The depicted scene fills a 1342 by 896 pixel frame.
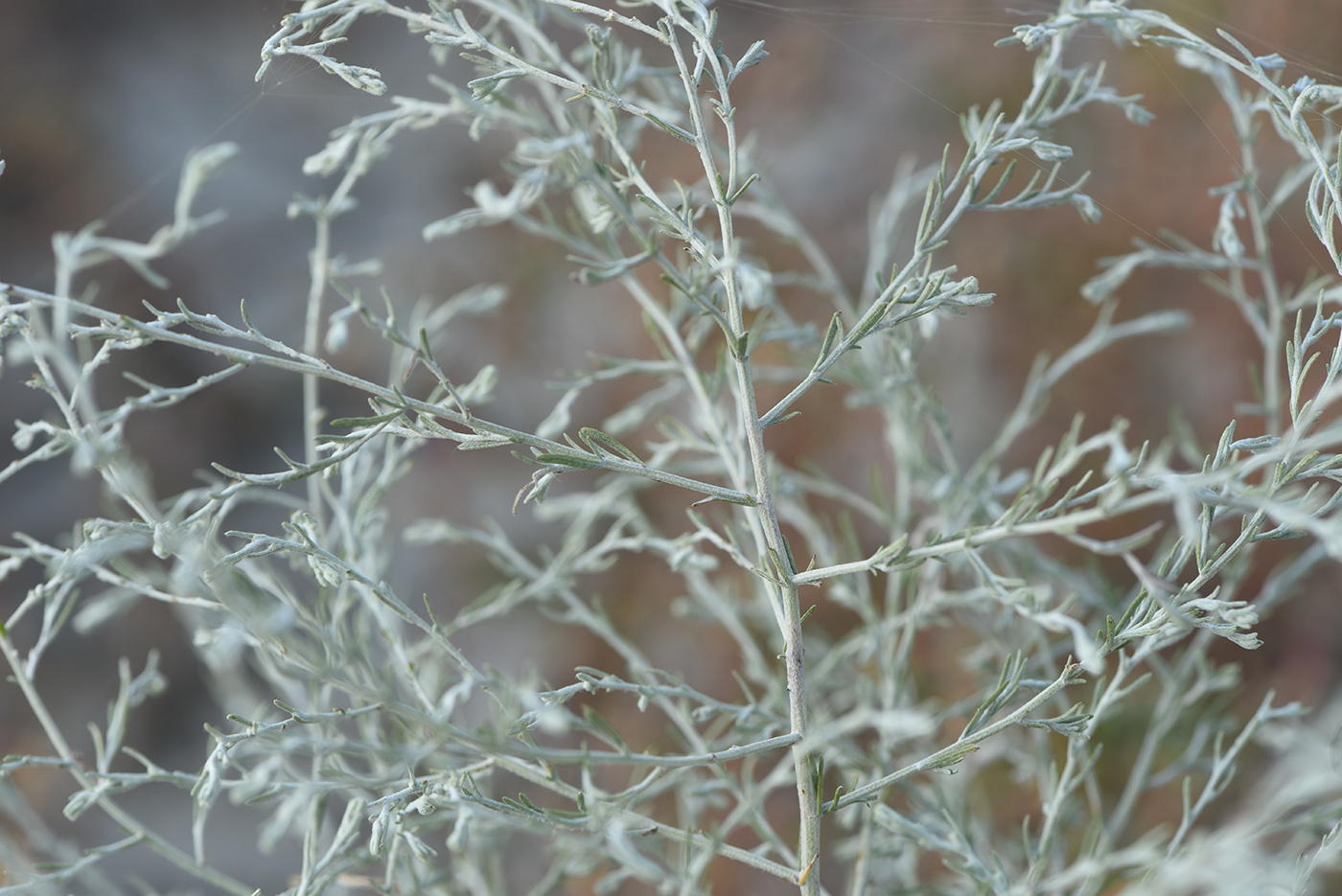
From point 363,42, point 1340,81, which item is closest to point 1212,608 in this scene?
point 1340,81

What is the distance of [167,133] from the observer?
5.62 ft

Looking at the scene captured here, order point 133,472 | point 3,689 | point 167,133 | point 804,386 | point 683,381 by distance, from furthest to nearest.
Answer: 1. point 167,133
2. point 3,689
3. point 683,381
4. point 804,386
5. point 133,472

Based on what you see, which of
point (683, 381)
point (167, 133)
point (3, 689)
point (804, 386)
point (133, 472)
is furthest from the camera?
point (167, 133)

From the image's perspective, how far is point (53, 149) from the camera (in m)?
1.62

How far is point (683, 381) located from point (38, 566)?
4.73 feet

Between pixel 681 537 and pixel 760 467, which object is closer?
pixel 760 467

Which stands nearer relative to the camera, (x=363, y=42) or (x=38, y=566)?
(x=38, y=566)

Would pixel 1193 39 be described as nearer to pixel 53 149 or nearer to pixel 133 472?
pixel 133 472

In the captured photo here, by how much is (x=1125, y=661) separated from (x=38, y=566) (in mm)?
1734

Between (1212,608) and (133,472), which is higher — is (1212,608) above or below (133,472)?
below

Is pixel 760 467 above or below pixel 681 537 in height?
above

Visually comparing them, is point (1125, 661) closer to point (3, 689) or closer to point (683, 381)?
point (683, 381)

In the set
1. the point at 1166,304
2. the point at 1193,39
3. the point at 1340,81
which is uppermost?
the point at 1193,39

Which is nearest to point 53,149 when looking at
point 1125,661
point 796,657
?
point 796,657
